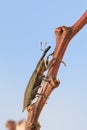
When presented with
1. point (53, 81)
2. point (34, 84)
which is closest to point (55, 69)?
point (53, 81)

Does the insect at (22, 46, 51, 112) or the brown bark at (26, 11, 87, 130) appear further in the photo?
the insect at (22, 46, 51, 112)

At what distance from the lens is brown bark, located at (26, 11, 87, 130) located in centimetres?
154

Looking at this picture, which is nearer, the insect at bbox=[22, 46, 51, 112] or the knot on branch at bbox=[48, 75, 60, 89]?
the knot on branch at bbox=[48, 75, 60, 89]

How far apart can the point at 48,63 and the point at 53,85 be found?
0.18 m

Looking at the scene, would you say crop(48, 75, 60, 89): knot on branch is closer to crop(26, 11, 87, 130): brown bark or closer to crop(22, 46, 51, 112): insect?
crop(26, 11, 87, 130): brown bark

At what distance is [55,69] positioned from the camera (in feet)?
5.14

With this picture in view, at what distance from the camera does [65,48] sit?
155cm

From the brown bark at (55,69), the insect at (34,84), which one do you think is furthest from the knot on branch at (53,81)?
the insect at (34,84)

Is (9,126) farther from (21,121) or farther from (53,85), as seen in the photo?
(53,85)

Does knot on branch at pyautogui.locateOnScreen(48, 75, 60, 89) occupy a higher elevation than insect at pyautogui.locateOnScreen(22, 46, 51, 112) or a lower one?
lower

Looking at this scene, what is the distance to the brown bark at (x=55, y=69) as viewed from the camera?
60.5 inches

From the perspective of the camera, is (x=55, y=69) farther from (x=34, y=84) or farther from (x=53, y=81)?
(x=34, y=84)

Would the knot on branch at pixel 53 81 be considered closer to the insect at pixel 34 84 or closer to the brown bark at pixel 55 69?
the brown bark at pixel 55 69

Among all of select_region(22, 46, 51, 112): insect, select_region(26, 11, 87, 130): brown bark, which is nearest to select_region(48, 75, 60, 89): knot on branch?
select_region(26, 11, 87, 130): brown bark
